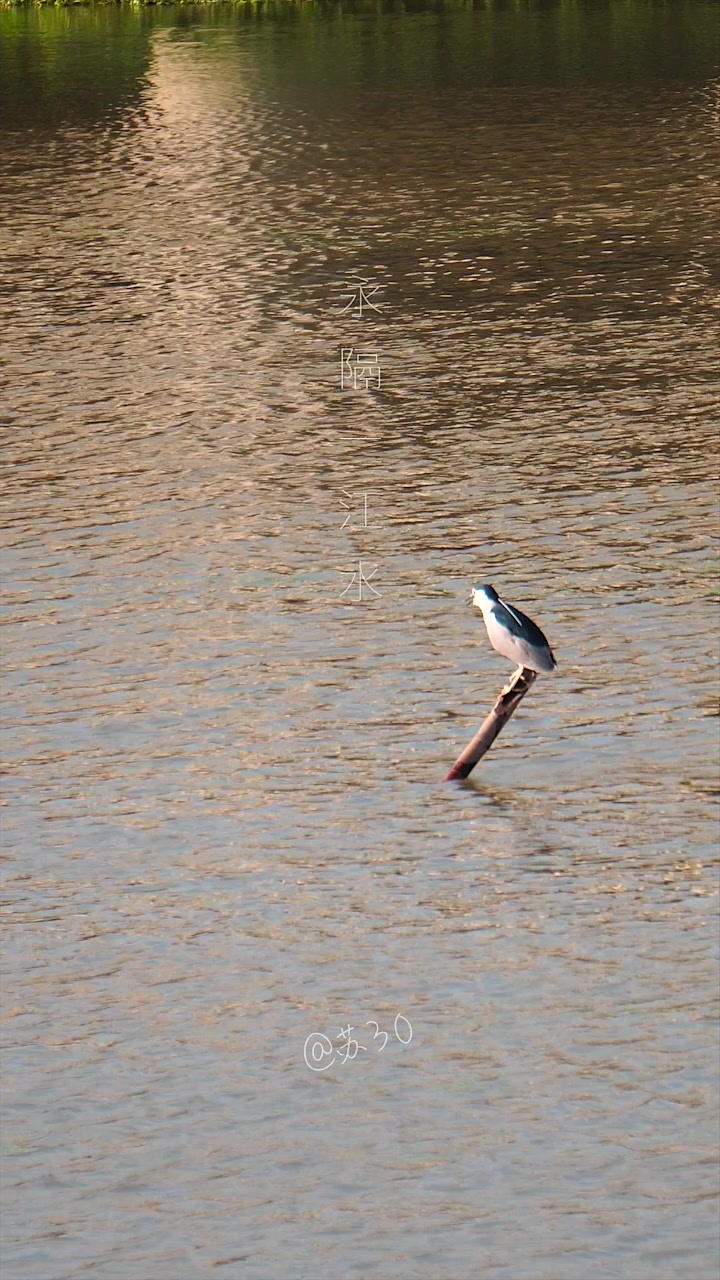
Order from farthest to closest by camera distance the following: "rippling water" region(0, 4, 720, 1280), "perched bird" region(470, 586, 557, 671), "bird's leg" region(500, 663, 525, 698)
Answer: "perched bird" region(470, 586, 557, 671), "bird's leg" region(500, 663, 525, 698), "rippling water" region(0, 4, 720, 1280)

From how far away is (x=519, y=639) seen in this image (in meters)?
15.5

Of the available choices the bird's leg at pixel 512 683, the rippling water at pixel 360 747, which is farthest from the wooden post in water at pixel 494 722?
the rippling water at pixel 360 747

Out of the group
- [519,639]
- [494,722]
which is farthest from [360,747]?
[519,639]

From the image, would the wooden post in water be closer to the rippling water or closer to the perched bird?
the perched bird

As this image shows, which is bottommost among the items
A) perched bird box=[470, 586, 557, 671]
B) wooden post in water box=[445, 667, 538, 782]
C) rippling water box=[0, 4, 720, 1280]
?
rippling water box=[0, 4, 720, 1280]

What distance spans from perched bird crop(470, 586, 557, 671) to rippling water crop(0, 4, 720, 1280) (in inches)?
40.4

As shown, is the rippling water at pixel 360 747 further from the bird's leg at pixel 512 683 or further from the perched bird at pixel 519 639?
the perched bird at pixel 519 639

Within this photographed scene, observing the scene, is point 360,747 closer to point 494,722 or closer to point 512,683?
point 494,722

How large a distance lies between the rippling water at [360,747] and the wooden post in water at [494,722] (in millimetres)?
218

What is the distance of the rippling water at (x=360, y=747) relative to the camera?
1133cm

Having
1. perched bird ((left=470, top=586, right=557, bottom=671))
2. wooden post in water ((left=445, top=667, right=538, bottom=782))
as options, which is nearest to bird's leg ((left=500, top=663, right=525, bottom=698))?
wooden post in water ((left=445, top=667, right=538, bottom=782))

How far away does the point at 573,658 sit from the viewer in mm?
18203

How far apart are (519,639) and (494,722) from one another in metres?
0.64

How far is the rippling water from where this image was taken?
1133cm
